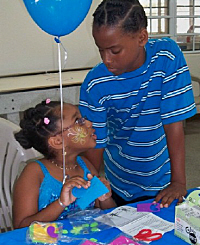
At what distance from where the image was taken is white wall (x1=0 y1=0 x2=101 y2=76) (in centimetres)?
411

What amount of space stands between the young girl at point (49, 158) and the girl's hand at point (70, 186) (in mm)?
112

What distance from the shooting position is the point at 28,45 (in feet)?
14.0

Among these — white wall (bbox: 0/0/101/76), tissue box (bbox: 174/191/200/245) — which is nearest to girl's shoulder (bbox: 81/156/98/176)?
tissue box (bbox: 174/191/200/245)

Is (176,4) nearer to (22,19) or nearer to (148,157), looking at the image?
(22,19)

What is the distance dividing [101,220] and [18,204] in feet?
1.08

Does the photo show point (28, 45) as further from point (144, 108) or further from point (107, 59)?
point (107, 59)

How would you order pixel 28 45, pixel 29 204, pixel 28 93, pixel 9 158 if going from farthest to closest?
pixel 28 45, pixel 28 93, pixel 9 158, pixel 29 204

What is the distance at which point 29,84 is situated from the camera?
11.4 feet

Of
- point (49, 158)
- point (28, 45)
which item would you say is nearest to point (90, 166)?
point (49, 158)

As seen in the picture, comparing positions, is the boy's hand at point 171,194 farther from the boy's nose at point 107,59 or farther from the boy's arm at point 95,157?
the boy's nose at point 107,59

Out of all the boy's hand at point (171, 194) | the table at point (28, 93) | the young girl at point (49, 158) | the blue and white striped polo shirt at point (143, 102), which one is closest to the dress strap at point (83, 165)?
the young girl at point (49, 158)

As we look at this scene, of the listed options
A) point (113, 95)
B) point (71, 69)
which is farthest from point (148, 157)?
point (71, 69)

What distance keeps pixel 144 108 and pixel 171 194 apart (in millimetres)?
369

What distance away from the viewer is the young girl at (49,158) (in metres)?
1.36
